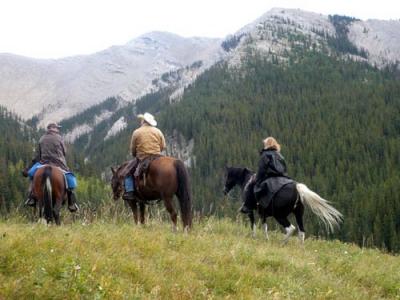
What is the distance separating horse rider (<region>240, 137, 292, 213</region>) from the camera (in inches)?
596

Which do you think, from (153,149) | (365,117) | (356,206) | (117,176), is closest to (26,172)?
(117,176)

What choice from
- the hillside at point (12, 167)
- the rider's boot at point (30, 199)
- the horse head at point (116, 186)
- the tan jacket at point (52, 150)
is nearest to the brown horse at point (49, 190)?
the rider's boot at point (30, 199)

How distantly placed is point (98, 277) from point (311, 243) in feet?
32.6

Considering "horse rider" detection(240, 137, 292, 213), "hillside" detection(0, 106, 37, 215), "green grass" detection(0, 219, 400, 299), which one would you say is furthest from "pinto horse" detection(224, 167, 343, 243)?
"hillside" detection(0, 106, 37, 215)

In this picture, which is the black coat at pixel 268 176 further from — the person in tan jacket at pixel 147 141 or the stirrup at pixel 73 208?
the stirrup at pixel 73 208

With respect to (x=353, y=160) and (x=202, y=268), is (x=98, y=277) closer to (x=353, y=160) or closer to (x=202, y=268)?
(x=202, y=268)

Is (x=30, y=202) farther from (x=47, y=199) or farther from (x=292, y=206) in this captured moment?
(x=292, y=206)

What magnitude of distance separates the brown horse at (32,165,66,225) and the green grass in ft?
13.3

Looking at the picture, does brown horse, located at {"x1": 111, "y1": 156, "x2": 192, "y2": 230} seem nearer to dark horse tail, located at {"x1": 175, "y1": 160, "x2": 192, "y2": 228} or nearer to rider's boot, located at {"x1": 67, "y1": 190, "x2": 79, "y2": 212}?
dark horse tail, located at {"x1": 175, "y1": 160, "x2": 192, "y2": 228}

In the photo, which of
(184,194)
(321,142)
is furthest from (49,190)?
(321,142)

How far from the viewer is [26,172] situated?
51.1 ft

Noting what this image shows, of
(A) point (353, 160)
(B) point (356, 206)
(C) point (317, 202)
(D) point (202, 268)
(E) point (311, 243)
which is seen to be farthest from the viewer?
(A) point (353, 160)

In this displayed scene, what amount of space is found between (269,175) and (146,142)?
4.00m

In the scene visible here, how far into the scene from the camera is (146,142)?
1464cm
